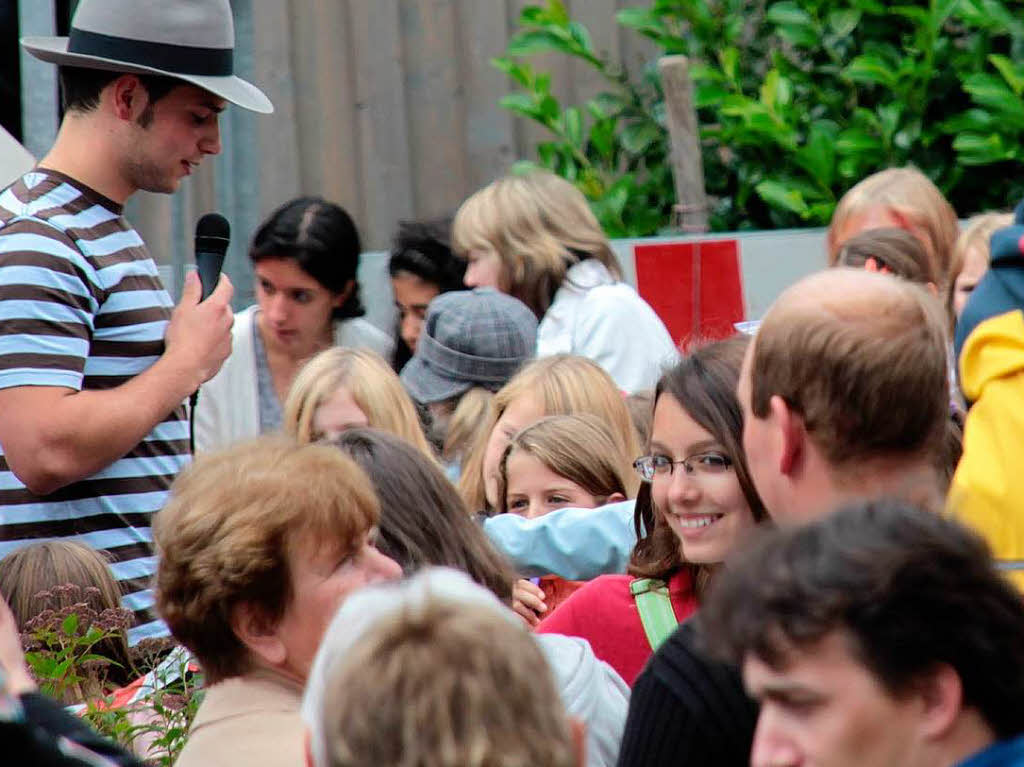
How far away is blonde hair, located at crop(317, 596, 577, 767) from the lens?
163 cm

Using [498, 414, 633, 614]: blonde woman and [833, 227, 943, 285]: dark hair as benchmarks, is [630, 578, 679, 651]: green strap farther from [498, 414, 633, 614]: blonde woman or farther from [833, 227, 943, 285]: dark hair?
[833, 227, 943, 285]: dark hair

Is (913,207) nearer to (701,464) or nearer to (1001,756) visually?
(701,464)

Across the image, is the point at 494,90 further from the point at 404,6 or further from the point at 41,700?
the point at 41,700

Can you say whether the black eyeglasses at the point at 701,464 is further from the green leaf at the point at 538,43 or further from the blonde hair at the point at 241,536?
the green leaf at the point at 538,43

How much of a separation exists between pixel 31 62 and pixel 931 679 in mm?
3696

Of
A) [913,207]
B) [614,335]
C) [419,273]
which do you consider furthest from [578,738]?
[419,273]

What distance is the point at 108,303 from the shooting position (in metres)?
3.73

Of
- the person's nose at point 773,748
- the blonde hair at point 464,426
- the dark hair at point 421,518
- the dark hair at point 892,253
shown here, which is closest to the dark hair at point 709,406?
the dark hair at point 421,518

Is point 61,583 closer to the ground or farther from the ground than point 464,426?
farther from the ground

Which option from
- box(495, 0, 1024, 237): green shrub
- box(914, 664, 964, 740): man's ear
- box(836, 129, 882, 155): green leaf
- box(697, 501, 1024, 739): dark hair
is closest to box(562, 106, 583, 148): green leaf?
box(495, 0, 1024, 237): green shrub

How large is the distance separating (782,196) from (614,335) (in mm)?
1639

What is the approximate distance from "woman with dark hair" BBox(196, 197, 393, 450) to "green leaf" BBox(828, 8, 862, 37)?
2371mm

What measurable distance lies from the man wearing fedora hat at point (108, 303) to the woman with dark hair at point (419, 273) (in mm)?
2028

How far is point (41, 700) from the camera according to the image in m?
1.93
